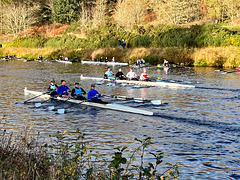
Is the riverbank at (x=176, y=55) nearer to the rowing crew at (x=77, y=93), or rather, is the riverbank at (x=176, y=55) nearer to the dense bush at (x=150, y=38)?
the dense bush at (x=150, y=38)

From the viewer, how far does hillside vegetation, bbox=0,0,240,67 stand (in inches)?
1855

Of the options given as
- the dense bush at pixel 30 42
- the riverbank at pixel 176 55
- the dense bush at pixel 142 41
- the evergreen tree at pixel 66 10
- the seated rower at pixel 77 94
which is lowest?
the seated rower at pixel 77 94

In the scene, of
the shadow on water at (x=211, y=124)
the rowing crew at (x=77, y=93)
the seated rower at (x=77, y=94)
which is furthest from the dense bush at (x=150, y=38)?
the shadow on water at (x=211, y=124)

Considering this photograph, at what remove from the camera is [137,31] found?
60938 millimetres

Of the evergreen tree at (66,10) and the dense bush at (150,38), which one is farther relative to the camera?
the evergreen tree at (66,10)

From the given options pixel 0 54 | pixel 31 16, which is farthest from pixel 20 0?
pixel 0 54

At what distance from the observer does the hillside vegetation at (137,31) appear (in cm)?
4712

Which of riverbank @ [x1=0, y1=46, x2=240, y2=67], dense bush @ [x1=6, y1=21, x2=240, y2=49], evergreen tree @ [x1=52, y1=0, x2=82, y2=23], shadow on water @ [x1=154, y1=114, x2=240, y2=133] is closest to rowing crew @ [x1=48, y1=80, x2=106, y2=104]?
shadow on water @ [x1=154, y1=114, x2=240, y2=133]

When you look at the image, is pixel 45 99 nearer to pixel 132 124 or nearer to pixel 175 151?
pixel 132 124

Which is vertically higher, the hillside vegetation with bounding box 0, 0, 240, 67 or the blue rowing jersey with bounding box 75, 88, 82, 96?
the hillside vegetation with bounding box 0, 0, 240, 67

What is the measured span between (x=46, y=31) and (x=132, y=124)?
82.0 metres

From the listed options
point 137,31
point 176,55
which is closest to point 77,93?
point 176,55

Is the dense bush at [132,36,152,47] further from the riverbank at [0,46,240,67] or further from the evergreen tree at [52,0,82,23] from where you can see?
the evergreen tree at [52,0,82,23]

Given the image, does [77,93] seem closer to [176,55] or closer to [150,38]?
[176,55]
